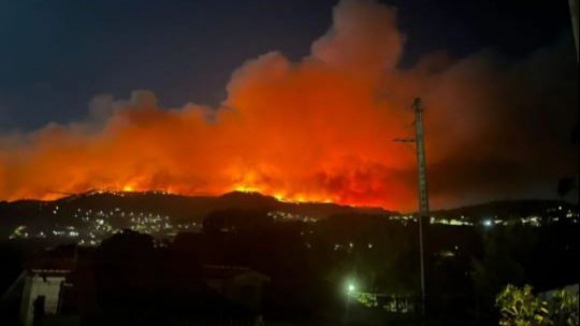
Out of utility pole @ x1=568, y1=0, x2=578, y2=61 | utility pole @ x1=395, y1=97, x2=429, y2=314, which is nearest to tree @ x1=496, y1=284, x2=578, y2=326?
utility pole @ x1=568, y1=0, x2=578, y2=61

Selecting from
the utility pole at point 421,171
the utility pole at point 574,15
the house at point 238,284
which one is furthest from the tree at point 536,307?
the house at point 238,284

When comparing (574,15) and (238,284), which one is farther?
(238,284)

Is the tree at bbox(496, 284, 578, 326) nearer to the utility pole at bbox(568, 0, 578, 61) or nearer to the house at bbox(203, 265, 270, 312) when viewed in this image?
the utility pole at bbox(568, 0, 578, 61)

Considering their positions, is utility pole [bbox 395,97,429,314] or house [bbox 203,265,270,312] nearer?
utility pole [bbox 395,97,429,314]

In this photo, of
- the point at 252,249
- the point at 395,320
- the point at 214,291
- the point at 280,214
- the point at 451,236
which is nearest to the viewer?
the point at 395,320

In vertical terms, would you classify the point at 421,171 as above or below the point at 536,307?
above

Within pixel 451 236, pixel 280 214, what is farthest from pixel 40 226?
pixel 451 236

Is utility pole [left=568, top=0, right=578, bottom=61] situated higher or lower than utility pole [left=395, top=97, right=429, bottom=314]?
lower

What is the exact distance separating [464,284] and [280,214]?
217 feet

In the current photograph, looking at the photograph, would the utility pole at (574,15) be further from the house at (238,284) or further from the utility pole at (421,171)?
the house at (238,284)

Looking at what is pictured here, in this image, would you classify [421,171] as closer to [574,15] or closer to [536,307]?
[536,307]

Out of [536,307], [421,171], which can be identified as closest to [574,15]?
[536,307]

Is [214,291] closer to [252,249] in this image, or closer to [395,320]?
[395,320]

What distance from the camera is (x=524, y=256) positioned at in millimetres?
25344
